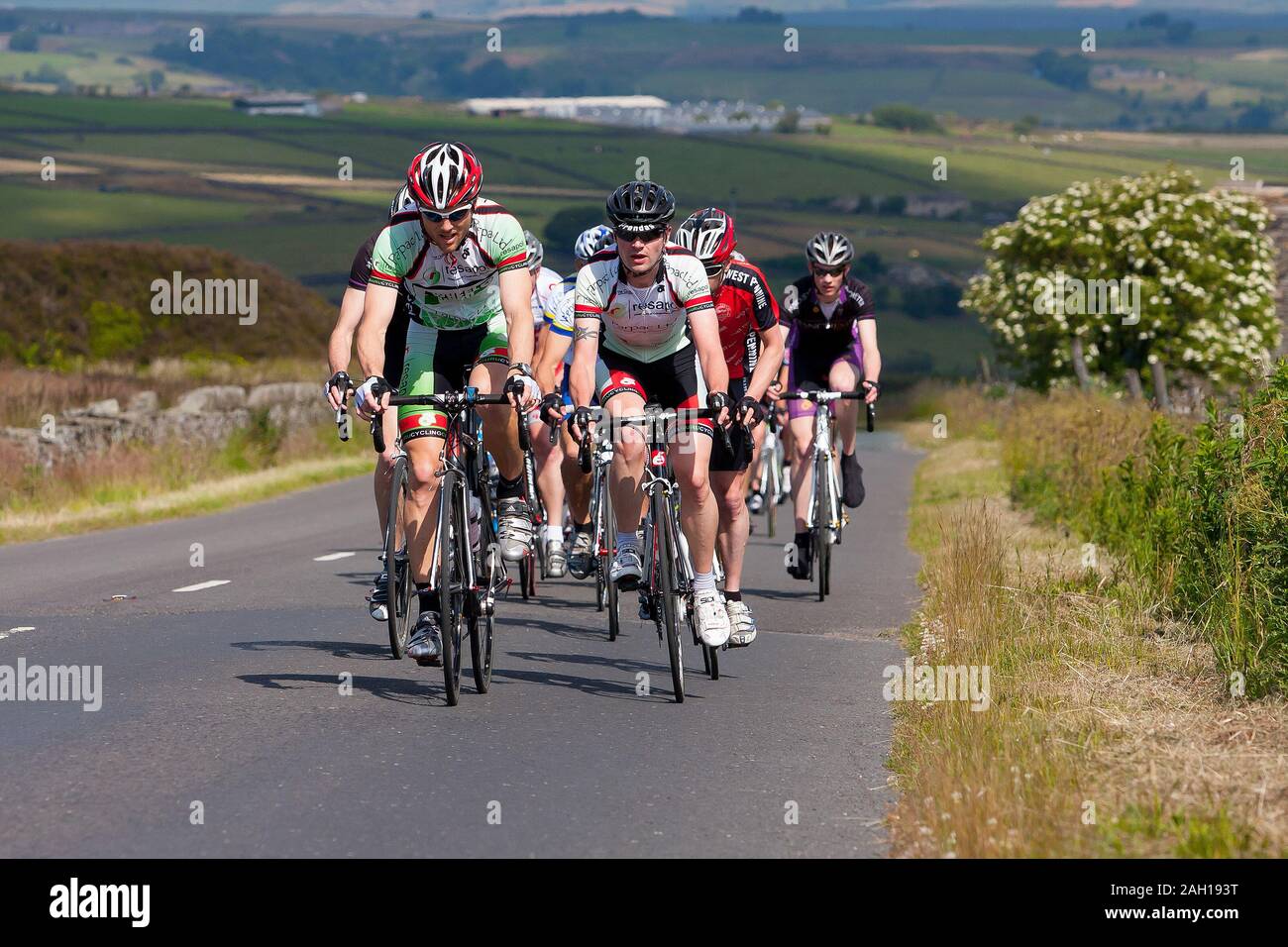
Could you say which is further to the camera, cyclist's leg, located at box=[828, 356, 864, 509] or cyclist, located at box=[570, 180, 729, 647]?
cyclist's leg, located at box=[828, 356, 864, 509]

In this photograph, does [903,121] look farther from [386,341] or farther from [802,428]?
[386,341]

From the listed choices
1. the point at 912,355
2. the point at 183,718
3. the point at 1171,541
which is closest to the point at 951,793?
the point at 183,718

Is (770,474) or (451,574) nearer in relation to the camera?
(451,574)

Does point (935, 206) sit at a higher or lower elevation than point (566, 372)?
higher

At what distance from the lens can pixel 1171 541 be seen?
10.6 meters

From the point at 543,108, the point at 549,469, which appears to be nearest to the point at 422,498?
the point at 549,469

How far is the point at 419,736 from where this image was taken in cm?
731

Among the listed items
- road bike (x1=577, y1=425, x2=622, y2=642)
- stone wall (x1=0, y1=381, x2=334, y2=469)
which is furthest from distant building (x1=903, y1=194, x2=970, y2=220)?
road bike (x1=577, y1=425, x2=622, y2=642)

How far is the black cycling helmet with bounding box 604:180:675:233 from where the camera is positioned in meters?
8.15

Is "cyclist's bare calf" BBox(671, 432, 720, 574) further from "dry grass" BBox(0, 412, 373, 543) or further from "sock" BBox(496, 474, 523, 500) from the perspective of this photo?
"dry grass" BBox(0, 412, 373, 543)

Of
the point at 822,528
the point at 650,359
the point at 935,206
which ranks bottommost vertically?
the point at 822,528

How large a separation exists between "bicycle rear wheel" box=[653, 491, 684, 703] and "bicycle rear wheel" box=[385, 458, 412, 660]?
3.76 ft

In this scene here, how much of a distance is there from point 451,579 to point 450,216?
160 cm
